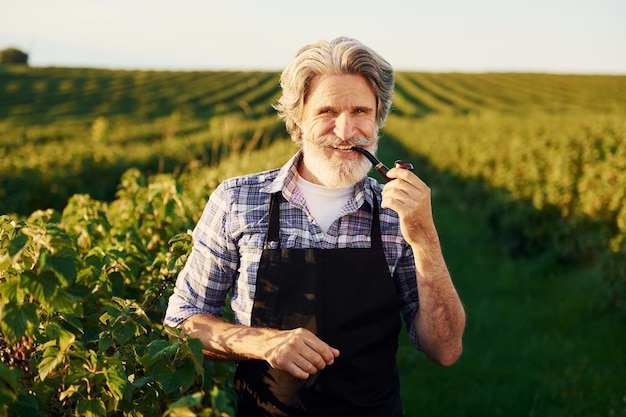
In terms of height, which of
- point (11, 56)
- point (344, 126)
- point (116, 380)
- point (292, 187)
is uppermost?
point (344, 126)

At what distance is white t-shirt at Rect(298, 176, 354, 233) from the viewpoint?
2324 mm

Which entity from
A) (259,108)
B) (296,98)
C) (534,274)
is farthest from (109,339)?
(259,108)

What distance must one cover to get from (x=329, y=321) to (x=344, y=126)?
0.72 m

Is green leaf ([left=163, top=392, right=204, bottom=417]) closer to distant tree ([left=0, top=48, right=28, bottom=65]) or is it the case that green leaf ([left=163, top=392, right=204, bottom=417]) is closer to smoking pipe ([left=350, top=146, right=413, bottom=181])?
smoking pipe ([left=350, top=146, right=413, bottom=181])

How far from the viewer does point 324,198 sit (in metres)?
2.36

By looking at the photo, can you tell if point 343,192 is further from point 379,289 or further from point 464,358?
point 464,358

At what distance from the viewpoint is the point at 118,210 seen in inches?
164

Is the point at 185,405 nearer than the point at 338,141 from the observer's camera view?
Yes

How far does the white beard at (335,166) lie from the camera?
2.29 meters

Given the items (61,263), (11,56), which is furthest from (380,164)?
(11,56)

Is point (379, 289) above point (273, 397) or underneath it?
above

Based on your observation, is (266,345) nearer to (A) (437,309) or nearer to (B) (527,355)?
(A) (437,309)

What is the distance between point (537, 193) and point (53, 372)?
27.2 feet

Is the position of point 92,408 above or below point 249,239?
below
